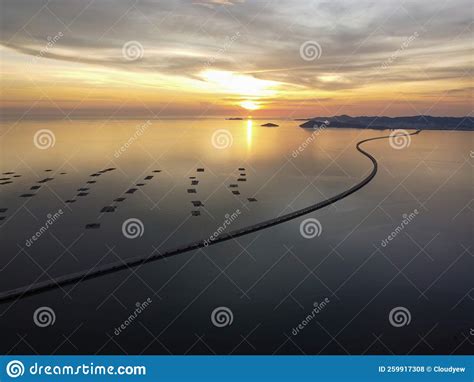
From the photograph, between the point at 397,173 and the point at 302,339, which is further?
the point at 397,173

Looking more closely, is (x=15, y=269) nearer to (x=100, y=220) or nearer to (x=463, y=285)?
(x=100, y=220)

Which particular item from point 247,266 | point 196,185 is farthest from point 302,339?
point 196,185

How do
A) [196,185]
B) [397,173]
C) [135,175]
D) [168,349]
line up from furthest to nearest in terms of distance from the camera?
[397,173], [135,175], [196,185], [168,349]

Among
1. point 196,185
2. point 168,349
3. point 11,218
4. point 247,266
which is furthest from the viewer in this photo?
point 196,185

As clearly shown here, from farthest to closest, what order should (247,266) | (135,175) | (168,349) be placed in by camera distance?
(135,175) → (247,266) → (168,349)

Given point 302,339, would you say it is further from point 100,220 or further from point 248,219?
point 100,220

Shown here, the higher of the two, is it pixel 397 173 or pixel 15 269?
pixel 397 173

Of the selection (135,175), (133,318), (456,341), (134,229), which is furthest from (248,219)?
(135,175)

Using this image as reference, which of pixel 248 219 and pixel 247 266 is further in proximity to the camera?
pixel 248 219

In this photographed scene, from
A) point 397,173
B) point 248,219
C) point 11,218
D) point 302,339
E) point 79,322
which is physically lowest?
point 11,218
